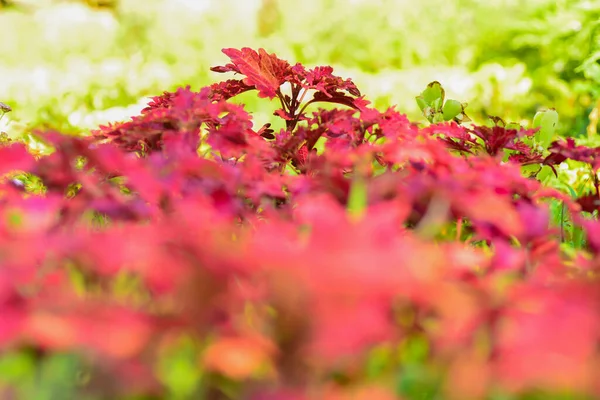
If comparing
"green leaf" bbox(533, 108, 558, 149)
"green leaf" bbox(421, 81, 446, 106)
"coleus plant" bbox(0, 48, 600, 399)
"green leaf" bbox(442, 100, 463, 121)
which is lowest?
"coleus plant" bbox(0, 48, 600, 399)

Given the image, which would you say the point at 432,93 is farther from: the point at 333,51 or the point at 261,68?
the point at 333,51

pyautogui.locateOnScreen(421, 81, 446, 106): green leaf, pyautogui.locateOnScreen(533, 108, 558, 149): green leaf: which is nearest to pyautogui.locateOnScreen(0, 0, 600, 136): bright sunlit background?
pyautogui.locateOnScreen(421, 81, 446, 106): green leaf

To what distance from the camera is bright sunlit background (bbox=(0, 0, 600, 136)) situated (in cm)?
565

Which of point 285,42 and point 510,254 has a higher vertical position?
point 285,42

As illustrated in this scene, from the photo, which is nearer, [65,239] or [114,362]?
[114,362]

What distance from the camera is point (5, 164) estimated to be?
36.1 inches

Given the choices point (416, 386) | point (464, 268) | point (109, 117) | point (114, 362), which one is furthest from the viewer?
point (109, 117)

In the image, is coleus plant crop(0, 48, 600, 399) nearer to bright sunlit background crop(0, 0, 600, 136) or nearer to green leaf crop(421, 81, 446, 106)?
green leaf crop(421, 81, 446, 106)

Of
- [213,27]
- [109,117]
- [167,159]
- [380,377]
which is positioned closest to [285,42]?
[213,27]

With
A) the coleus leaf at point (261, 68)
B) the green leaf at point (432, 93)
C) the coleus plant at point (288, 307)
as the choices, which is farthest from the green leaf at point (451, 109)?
the coleus plant at point (288, 307)

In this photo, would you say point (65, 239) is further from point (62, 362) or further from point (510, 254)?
point (510, 254)

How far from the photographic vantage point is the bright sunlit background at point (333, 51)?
223 inches

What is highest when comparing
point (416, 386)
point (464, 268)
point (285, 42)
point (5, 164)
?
point (285, 42)

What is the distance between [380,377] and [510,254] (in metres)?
0.26
